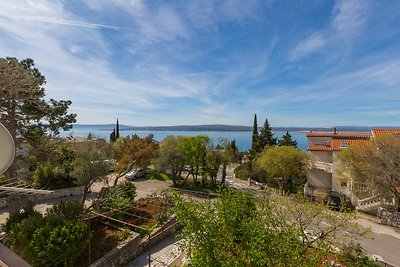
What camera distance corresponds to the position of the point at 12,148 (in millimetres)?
3533

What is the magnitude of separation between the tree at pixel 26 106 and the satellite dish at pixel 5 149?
1239 cm

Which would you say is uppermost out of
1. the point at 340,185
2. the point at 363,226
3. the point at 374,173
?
the point at 374,173

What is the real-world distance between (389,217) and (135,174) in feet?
83.9

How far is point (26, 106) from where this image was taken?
47.1ft

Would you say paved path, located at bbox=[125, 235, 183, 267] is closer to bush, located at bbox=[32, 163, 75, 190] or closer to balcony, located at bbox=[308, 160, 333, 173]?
bush, located at bbox=[32, 163, 75, 190]

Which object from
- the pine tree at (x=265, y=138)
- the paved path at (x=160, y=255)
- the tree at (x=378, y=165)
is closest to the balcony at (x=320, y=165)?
the tree at (x=378, y=165)

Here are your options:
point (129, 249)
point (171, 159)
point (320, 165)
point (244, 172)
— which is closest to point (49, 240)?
point (129, 249)

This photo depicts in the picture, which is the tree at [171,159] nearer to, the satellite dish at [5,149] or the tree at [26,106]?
the tree at [26,106]

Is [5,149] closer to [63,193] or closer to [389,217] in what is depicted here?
[63,193]

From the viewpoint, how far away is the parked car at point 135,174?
29445mm

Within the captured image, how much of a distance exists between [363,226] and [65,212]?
1993 centimetres

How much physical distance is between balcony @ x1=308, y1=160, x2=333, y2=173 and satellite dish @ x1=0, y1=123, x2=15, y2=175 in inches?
1087

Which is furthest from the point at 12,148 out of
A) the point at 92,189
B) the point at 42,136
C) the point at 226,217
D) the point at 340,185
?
the point at 340,185

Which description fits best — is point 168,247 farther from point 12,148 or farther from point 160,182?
point 160,182
